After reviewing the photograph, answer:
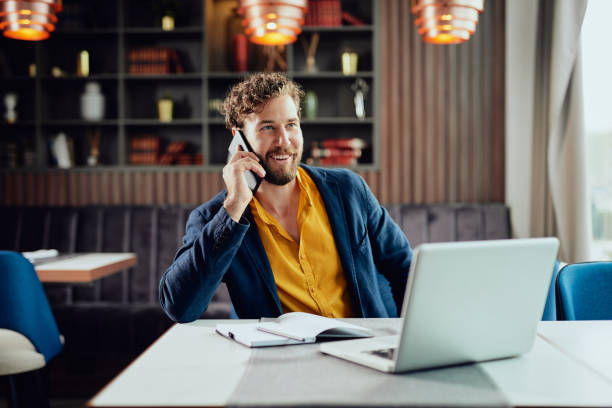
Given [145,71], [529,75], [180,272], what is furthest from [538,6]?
[180,272]

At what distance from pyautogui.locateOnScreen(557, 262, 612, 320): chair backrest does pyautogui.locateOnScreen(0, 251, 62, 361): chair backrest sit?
1881 mm

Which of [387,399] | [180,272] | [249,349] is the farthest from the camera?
[180,272]

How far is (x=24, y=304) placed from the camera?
2227mm

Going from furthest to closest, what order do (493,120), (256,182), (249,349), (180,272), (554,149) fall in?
(493,120) < (554,149) < (256,182) < (180,272) < (249,349)

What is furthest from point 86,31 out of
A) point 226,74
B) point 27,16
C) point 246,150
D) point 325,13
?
point 246,150

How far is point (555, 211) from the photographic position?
136 inches

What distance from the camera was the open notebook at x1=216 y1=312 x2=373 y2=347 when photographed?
1.22m

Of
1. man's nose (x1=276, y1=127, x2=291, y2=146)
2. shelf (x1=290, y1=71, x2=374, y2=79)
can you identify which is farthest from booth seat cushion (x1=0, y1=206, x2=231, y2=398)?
man's nose (x1=276, y1=127, x2=291, y2=146)

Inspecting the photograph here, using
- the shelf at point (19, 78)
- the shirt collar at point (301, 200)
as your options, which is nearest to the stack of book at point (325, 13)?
the shelf at point (19, 78)

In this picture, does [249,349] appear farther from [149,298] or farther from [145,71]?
[145,71]

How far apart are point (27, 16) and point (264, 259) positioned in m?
1.89

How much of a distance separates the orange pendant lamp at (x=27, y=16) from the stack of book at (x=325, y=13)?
1883 millimetres

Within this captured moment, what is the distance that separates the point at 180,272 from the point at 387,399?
2.74 ft

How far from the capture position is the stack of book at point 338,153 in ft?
13.7
